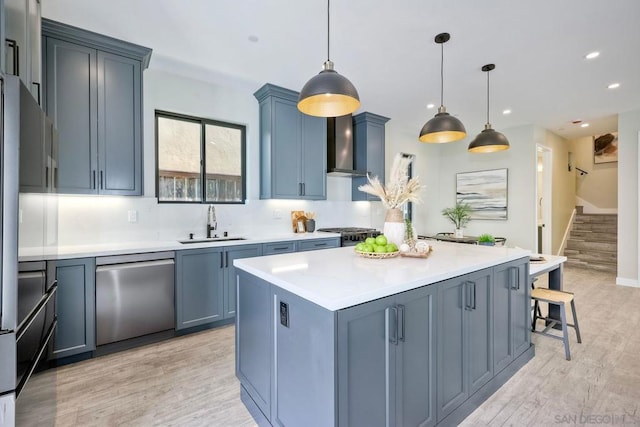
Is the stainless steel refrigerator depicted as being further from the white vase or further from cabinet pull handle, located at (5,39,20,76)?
the white vase

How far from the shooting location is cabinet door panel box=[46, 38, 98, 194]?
8.16 feet

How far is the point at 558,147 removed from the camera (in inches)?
251

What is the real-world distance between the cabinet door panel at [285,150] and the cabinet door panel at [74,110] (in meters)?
1.85

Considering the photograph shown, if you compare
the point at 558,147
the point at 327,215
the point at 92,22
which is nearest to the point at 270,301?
the point at 92,22

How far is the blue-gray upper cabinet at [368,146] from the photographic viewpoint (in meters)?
4.89

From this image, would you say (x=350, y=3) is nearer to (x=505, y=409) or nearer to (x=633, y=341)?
(x=505, y=409)

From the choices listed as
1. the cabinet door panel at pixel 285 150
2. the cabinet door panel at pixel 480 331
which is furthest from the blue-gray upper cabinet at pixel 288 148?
the cabinet door panel at pixel 480 331

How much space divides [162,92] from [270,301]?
9.67 ft

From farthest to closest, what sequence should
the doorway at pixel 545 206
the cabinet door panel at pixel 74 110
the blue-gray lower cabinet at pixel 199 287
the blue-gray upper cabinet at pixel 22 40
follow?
the doorway at pixel 545 206 → the blue-gray lower cabinet at pixel 199 287 → the cabinet door panel at pixel 74 110 → the blue-gray upper cabinet at pixel 22 40

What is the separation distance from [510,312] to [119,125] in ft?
12.0

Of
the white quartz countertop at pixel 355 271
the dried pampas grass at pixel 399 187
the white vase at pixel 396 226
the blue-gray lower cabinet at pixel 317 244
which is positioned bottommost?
the blue-gray lower cabinet at pixel 317 244

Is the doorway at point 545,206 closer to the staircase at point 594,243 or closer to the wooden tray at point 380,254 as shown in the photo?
the staircase at point 594,243

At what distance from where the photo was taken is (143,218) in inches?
127

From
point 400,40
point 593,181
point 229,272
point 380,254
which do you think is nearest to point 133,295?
point 229,272
